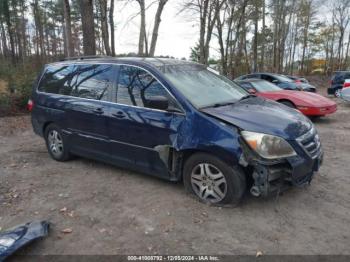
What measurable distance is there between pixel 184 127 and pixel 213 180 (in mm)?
725

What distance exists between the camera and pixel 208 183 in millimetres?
3773

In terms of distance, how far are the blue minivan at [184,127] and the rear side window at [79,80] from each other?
2 cm

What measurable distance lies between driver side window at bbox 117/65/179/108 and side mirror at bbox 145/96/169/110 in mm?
55

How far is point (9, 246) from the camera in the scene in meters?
2.91

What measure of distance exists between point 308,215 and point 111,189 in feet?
8.48

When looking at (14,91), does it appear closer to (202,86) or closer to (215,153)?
(202,86)

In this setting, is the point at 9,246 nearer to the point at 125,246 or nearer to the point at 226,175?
the point at 125,246

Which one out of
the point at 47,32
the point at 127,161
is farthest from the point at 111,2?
the point at 47,32

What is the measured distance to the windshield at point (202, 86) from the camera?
13.2ft

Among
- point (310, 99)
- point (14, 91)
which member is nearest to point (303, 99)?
point (310, 99)

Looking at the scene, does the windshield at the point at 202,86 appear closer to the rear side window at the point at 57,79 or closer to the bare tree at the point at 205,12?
the rear side window at the point at 57,79

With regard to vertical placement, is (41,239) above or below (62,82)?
below

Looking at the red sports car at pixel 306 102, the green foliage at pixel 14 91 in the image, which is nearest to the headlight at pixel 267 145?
the red sports car at pixel 306 102

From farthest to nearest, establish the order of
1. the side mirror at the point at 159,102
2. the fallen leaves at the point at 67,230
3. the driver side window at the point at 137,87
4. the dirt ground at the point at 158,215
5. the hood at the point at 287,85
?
the hood at the point at 287,85, the driver side window at the point at 137,87, the side mirror at the point at 159,102, the fallen leaves at the point at 67,230, the dirt ground at the point at 158,215
